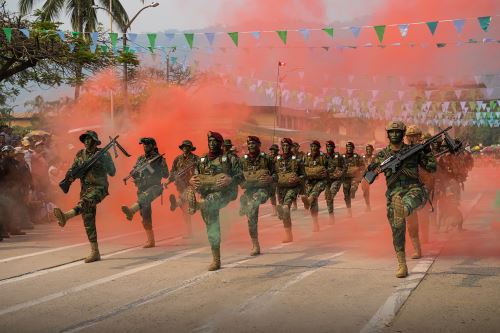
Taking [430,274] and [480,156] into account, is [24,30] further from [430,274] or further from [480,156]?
[480,156]

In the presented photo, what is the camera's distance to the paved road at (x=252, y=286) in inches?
256

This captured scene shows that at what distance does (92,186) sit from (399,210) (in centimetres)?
466

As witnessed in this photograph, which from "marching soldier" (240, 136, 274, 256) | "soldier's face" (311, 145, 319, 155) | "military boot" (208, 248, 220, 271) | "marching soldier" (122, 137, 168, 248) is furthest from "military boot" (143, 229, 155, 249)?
"soldier's face" (311, 145, 319, 155)

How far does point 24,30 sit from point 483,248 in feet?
37.6

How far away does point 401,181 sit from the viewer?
30.1ft

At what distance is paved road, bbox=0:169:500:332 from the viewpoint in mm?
6504

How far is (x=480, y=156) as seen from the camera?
74688mm

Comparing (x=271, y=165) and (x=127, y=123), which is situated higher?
(x=127, y=123)

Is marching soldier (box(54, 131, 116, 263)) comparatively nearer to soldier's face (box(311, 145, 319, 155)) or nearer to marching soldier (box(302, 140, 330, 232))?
marching soldier (box(302, 140, 330, 232))

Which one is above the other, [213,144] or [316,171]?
[213,144]

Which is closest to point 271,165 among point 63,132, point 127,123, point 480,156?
point 127,123

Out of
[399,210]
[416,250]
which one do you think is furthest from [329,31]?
[399,210]

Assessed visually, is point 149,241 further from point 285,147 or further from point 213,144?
point 285,147

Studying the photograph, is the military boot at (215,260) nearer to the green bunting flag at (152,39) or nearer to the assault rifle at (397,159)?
the assault rifle at (397,159)
